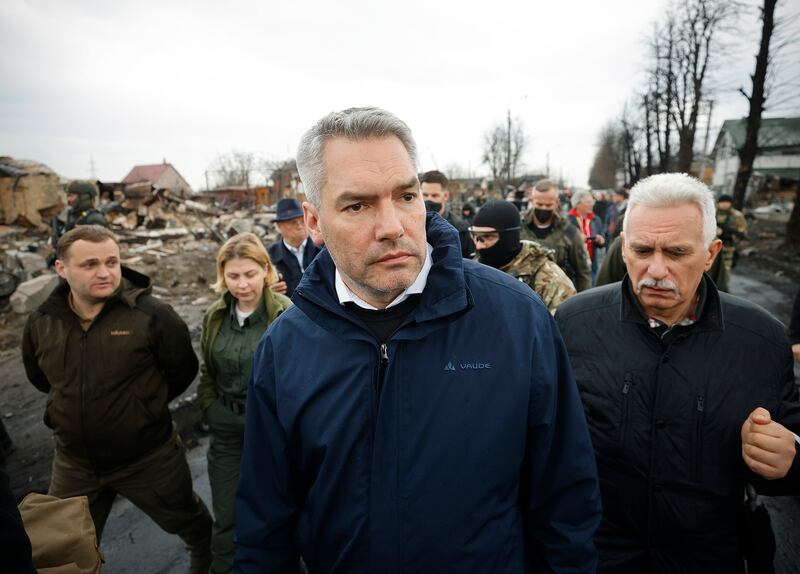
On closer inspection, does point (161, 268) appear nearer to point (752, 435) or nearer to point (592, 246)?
point (592, 246)

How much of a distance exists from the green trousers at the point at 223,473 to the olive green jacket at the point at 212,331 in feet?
0.35

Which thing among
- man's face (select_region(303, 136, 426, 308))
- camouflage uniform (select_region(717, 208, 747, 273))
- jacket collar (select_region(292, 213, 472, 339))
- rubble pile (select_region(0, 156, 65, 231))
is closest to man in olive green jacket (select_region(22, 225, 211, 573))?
jacket collar (select_region(292, 213, 472, 339))

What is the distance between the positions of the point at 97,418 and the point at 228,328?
97cm

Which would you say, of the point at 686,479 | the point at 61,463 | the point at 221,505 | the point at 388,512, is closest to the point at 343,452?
the point at 388,512

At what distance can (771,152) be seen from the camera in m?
45.8

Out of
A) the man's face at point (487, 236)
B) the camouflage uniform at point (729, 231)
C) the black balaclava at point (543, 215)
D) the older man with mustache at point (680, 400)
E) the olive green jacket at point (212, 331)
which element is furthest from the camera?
the camouflage uniform at point (729, 231)

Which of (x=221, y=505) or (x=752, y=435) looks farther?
(x=221, y=505)

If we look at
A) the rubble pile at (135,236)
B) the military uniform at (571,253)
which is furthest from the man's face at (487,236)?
the rubble pile at (135,236)

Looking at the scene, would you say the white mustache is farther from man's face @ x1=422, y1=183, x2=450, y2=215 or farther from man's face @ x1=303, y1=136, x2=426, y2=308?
man's face @ x1=422, y1=183, x2=450, y2=215

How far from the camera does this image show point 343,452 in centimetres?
139

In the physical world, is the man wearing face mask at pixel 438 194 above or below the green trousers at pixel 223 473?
above

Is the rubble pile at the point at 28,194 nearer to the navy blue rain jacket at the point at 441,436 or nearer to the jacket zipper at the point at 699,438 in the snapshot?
the navy blue rain jacket at the point at 441,436

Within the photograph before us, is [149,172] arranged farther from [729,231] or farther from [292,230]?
[729,231]

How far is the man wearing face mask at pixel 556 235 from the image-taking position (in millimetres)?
4996
